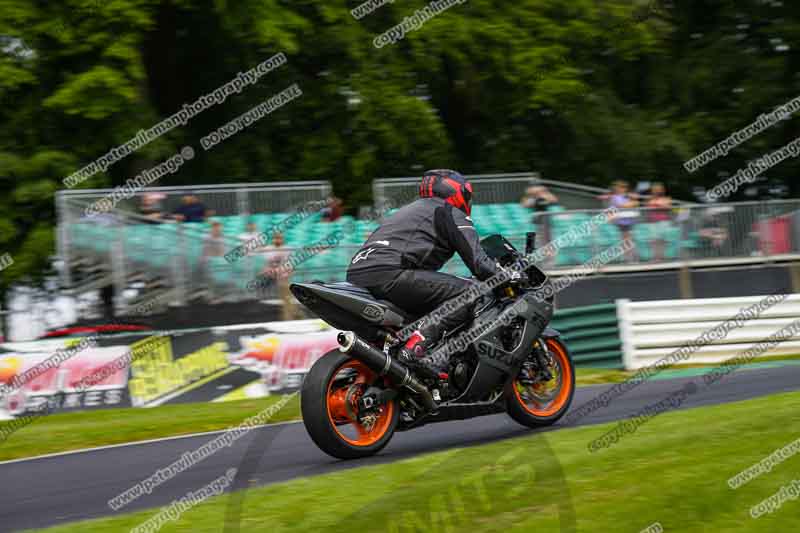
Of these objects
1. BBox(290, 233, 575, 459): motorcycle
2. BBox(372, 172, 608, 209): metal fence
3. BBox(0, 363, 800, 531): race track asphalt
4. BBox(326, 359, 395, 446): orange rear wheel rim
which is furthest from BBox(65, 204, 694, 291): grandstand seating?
BBox(326, 359, 395, 446): orange rear wheel rim

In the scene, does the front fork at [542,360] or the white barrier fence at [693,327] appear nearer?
the front fork at [542,360]

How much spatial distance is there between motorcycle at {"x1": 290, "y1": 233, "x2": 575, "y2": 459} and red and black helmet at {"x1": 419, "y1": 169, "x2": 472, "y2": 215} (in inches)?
17.1

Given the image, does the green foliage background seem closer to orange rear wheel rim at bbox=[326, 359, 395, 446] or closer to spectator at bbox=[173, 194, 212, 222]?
spectator at bbox=[173, 194, 212, 222]

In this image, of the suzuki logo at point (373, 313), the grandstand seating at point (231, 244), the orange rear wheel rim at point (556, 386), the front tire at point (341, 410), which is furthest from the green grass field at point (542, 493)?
the grandstand seating at point (231, 244)

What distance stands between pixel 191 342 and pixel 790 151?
55.4 ft

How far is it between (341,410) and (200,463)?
1.29 metres

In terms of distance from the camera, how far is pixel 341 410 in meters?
7.39

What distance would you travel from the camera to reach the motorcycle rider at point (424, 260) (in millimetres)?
7648

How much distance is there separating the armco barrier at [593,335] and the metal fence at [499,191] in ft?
8.52

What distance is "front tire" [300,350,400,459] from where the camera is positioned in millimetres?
7234

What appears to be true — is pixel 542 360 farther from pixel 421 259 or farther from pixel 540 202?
pixel 540 202

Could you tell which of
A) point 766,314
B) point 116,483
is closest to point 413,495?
point 116,483

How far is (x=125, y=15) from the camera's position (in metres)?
17.8

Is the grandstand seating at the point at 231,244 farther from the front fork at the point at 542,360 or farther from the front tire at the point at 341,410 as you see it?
the front tire at the point at 341,410
